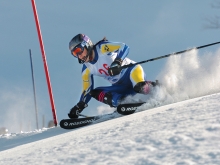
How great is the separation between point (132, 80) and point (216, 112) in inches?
108

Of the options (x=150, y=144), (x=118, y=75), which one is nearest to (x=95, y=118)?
(x=118, y=75)

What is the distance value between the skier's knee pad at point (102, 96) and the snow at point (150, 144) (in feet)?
7.17

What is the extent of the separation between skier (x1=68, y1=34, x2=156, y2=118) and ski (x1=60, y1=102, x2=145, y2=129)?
1.06 ft

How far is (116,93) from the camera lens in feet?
22.8

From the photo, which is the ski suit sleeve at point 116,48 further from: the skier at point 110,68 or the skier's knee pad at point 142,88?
the skier's knee pad at point 142,88

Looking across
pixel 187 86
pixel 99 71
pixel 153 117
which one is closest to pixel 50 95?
pixel 99 71

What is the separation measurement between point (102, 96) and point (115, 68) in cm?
60

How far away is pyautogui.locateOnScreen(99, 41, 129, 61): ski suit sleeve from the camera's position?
6.82 meters

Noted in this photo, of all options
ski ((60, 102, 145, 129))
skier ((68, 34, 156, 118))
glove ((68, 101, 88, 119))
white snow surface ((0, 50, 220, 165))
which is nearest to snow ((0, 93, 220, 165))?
white snow surface ((0, 50, 220, 165))

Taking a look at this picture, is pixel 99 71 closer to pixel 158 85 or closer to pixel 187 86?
pixel 158 85

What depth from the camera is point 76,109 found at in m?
7.32

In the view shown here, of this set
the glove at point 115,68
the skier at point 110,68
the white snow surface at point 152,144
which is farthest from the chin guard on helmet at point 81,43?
the white snow surface at point 152,144

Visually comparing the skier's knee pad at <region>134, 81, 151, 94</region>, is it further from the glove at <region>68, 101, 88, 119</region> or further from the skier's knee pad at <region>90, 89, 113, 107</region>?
the glove at <region>68, 101, 88, 119</region>

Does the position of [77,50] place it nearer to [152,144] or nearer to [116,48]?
[116,48]
